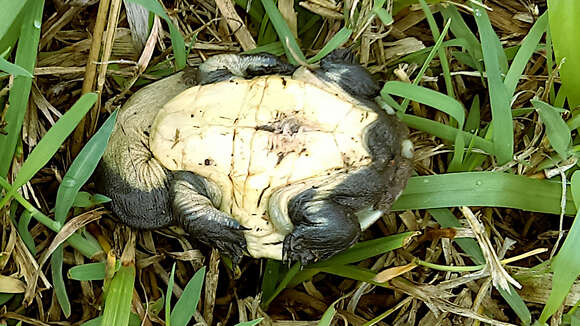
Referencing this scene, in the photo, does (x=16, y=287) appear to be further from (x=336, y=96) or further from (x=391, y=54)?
(x=391, y=54)

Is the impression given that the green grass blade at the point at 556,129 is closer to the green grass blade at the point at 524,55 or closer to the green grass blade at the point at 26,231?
the green grass blade at the point at 524,55

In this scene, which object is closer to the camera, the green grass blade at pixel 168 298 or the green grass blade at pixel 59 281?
the green grass blade at pixel 168 298

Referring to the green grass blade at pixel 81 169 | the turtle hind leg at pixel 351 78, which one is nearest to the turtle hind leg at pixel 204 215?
the green grass blade at pixel 81 169

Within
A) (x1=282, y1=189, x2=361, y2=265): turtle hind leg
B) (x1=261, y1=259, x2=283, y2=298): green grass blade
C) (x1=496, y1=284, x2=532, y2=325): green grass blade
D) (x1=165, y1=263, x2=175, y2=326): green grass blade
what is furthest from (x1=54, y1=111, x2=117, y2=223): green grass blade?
(x1=496, y1=284, x2=532, y2=325): green grass blade

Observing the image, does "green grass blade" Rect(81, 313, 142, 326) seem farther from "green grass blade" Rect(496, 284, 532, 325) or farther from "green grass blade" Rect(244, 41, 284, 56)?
"green grass blade" Rect(496, 284, 532, 325)

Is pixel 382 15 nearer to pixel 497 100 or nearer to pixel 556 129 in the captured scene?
pixel 497 100

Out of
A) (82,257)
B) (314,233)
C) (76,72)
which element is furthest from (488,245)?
(76,72)
